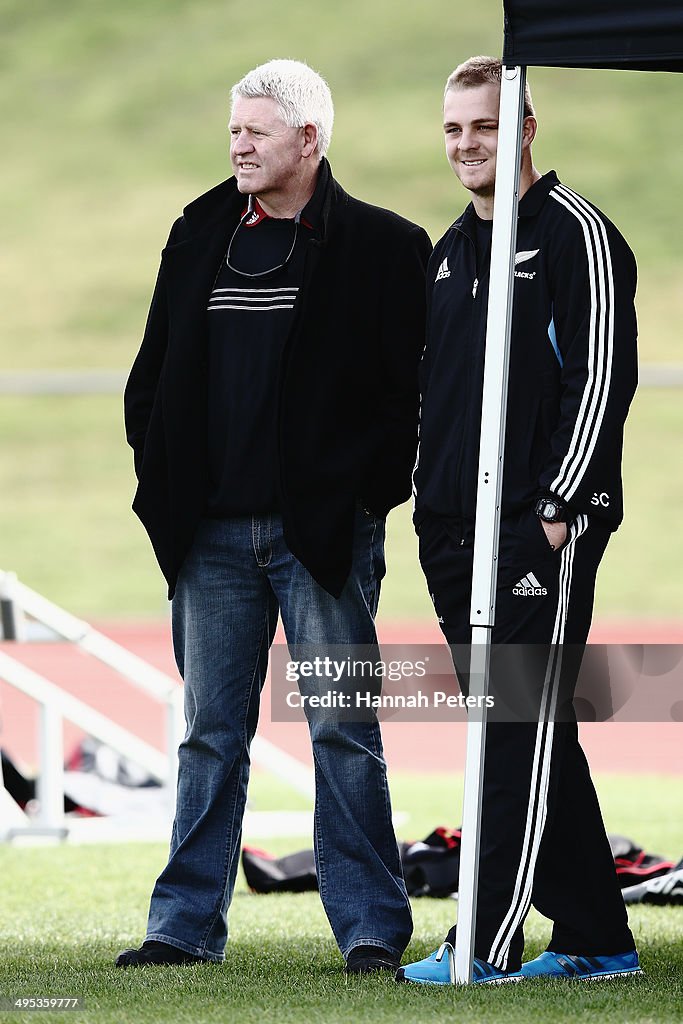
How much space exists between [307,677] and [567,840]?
600mm

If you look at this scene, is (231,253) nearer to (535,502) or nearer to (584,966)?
(535,502)

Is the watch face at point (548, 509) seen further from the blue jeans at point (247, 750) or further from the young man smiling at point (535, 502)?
the blue jeans at point (247, 750)

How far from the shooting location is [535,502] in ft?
9.90

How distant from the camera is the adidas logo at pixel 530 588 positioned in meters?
3.03

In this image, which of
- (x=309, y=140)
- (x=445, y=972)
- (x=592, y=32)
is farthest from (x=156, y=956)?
(x=592, y=32)

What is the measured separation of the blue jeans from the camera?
330 cm

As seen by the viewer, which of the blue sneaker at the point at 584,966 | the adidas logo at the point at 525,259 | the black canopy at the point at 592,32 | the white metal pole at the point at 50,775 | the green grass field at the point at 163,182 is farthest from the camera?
the green grass field at the point at 163,182

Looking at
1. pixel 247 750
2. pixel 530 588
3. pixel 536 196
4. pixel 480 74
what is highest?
pixel 480 74

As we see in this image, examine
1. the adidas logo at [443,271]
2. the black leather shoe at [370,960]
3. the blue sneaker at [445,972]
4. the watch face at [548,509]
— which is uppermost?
the adidas logo at [443,271]

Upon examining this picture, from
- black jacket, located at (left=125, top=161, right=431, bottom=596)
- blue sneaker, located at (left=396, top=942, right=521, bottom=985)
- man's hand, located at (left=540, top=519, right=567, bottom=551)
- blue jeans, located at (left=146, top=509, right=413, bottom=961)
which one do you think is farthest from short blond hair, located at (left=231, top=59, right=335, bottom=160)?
blue sneaker, located at (left=396, top=942, right=521, bottom=985)

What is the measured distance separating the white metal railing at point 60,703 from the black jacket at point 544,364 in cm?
318

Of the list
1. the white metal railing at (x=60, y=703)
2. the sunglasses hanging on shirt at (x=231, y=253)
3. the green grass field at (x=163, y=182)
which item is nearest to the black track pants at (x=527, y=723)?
the sunglasses hanging on shirt at (x=231, y=253)

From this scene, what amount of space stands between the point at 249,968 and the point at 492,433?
1216 mm

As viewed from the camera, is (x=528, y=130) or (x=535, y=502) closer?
(x=535, y=502)
